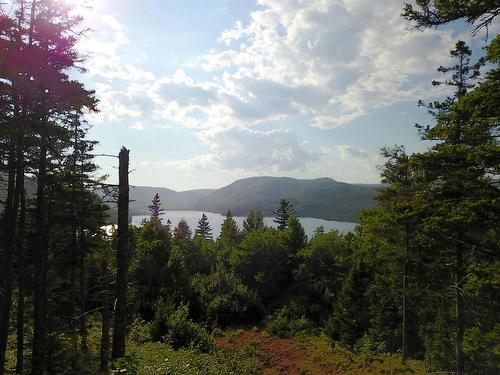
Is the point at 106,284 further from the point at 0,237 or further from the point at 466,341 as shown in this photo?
the point at 466,341

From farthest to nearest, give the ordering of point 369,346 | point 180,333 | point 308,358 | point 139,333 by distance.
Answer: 1. point 139,333
2. point 369,346
3. point 180,333
4. point 308,358

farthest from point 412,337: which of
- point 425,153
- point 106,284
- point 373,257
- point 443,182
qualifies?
point 106,284

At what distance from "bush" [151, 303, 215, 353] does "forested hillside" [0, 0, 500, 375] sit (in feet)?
0.31

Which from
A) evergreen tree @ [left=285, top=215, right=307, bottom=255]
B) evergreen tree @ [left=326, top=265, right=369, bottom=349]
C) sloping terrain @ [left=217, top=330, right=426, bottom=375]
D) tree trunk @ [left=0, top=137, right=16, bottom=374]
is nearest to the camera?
tree trunk @ [left=0, top=137, right=16, bottom=374]

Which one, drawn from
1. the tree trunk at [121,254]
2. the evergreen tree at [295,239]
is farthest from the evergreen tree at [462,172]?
the evergreen tree at [295,239]

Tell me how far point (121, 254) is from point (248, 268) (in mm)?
32699

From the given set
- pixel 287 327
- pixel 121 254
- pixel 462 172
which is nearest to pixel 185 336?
pixel 287 327

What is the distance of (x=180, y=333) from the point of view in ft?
78.5

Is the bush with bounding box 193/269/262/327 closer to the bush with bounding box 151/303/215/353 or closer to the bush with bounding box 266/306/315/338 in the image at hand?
the bush with bounding box 266/306/315/338

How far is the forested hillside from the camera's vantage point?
10.2 metres

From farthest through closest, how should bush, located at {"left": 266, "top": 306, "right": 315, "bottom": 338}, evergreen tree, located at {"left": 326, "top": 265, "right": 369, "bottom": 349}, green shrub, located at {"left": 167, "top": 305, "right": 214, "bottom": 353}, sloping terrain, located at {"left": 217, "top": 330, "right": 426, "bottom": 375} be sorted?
bush, located at {"left": 266, "top": 306, "right": 315, "bottom": 338} < evergreen tree, located at {"left": 326, "top": 265, "right": 369, "bottom": 349} < green shrub, located at {"left": 167, "top": 305, "right": 214, "bottom": 353} < sloping terrain, located at {"left": 217, "top": 330, "right": 426, "bottom": 375}

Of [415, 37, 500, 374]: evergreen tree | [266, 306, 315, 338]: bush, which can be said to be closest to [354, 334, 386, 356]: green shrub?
[266, 306, 315, 338]: bush

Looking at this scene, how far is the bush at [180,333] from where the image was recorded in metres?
23.6

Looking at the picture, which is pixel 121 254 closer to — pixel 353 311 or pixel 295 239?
pixel 353 311
